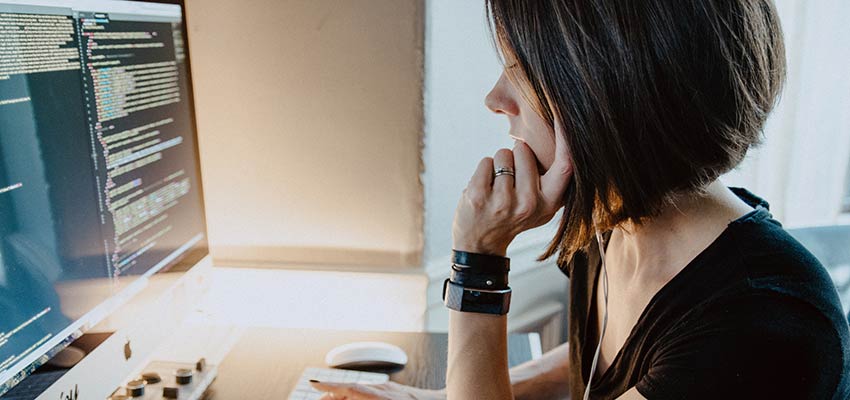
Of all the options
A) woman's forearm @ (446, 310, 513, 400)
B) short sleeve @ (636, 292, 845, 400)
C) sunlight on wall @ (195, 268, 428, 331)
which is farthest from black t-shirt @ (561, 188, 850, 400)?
sunlight on wall @ (195, 268, 428, 331)

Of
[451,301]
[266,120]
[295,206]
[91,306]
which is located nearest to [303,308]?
[295,206]

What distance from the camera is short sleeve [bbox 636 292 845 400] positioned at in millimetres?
763

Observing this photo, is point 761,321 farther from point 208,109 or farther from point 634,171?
point 208,109

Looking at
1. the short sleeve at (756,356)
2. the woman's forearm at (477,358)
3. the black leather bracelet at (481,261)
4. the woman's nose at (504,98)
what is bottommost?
the woman's forearm at (477,358)

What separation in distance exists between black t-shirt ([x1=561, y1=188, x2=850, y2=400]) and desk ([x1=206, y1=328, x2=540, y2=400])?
31 cm

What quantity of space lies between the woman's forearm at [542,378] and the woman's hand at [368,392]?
144 mm

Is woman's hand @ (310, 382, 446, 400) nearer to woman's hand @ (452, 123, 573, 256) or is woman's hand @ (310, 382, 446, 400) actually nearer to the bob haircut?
woman's hand @ (452, 123, 573, 256)

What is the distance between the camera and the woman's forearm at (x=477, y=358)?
3.05 feet

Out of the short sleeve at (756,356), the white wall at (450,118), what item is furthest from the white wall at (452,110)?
the short sleeve at (756,356)

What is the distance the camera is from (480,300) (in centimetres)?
95

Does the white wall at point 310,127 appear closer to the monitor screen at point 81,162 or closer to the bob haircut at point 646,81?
the monitor screen at point 81,162

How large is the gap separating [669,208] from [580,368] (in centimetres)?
28

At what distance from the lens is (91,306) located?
79 cm

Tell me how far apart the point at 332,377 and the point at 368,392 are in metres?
0.11
